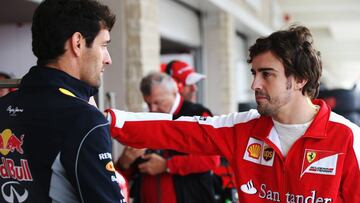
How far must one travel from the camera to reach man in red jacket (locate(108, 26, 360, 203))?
1.62 meters

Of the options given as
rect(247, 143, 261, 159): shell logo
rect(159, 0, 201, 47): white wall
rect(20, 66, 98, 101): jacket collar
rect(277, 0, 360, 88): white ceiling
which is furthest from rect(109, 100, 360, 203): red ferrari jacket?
rect(277, 0, 360, 88): white ceiling

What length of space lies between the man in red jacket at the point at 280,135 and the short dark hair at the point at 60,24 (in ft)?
1.80

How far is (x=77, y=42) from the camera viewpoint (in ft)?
4.01

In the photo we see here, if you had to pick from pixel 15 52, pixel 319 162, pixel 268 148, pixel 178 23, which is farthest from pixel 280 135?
pixel 178 23

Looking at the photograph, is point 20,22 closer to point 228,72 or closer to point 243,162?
point 243,162

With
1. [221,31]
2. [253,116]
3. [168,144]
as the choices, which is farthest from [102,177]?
[221,31]

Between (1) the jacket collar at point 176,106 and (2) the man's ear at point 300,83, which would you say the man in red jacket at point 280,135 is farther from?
(1) the jacket collar at point 176,106

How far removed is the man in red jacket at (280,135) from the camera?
1622 millimetres

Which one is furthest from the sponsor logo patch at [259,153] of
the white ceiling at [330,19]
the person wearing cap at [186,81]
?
the white ceiling at [330,19]

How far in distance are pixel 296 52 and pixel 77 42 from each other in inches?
33.4

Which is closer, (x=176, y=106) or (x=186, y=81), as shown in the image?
(x=176, y=106)

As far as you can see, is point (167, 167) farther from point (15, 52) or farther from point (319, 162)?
point (15, 52)

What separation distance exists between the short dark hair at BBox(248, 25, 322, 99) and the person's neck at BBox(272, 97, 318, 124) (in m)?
0.06

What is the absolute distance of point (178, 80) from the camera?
11.0 ft
